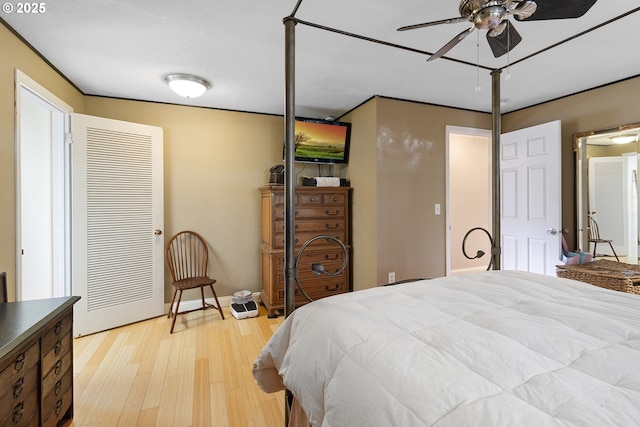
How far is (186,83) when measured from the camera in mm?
2684

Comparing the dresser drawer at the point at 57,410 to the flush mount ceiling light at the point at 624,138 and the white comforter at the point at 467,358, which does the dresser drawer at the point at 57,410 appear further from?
the flush mount ceiling light at the point at 624,138

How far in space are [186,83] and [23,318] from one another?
2066 mm

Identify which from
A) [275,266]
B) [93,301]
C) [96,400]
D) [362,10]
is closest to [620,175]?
[362,10]

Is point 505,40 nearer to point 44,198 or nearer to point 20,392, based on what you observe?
point 20,392

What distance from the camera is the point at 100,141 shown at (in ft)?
9.49

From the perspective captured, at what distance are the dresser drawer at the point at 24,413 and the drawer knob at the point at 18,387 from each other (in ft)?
0.10

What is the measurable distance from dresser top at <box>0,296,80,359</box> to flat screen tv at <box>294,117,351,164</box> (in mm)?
2519

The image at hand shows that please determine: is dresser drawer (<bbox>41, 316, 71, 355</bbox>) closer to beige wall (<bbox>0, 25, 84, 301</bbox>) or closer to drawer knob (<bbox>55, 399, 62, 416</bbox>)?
drawer knob (<bbox>55, 399, 62, 416</bbox>)

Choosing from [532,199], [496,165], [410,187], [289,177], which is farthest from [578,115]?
[289,177]

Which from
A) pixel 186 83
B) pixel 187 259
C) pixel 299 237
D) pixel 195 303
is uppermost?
pixel 186 83

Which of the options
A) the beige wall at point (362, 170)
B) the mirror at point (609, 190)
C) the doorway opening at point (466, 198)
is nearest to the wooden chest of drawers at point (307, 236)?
the beige wall at point (362, 170)

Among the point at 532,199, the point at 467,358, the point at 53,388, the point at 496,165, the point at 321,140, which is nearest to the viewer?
the point at 467,358

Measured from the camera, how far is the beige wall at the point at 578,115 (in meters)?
2.78

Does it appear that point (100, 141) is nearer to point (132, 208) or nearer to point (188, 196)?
point (132, 208)
